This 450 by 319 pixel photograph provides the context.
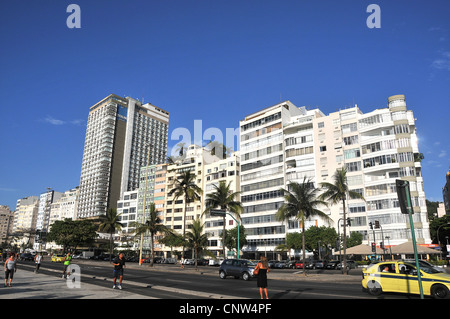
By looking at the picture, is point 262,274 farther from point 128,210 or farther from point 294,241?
point 128,210

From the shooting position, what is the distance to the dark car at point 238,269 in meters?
27.6

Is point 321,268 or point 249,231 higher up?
point 249,231

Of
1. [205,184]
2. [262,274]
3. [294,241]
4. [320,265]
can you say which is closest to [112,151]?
[205,184]

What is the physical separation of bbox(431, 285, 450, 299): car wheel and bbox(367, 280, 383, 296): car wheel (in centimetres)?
224

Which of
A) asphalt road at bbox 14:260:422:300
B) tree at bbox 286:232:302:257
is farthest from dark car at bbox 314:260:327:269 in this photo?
asphalt road at bbox 14:260:422:300

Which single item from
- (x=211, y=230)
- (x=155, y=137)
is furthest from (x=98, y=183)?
(x=211, y=230)

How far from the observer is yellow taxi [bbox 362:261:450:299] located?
545 inches

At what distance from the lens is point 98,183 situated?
137000 mm

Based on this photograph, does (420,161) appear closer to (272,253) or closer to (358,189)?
(358,189)

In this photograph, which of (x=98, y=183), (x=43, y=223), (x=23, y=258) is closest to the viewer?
(x=23, y=258)

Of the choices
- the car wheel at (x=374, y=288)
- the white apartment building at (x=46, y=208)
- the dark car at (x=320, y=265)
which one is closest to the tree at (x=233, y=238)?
the dark car at (x=320, y=265)

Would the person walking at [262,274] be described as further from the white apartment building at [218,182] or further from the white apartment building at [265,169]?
the white apartment building at [218,182]
